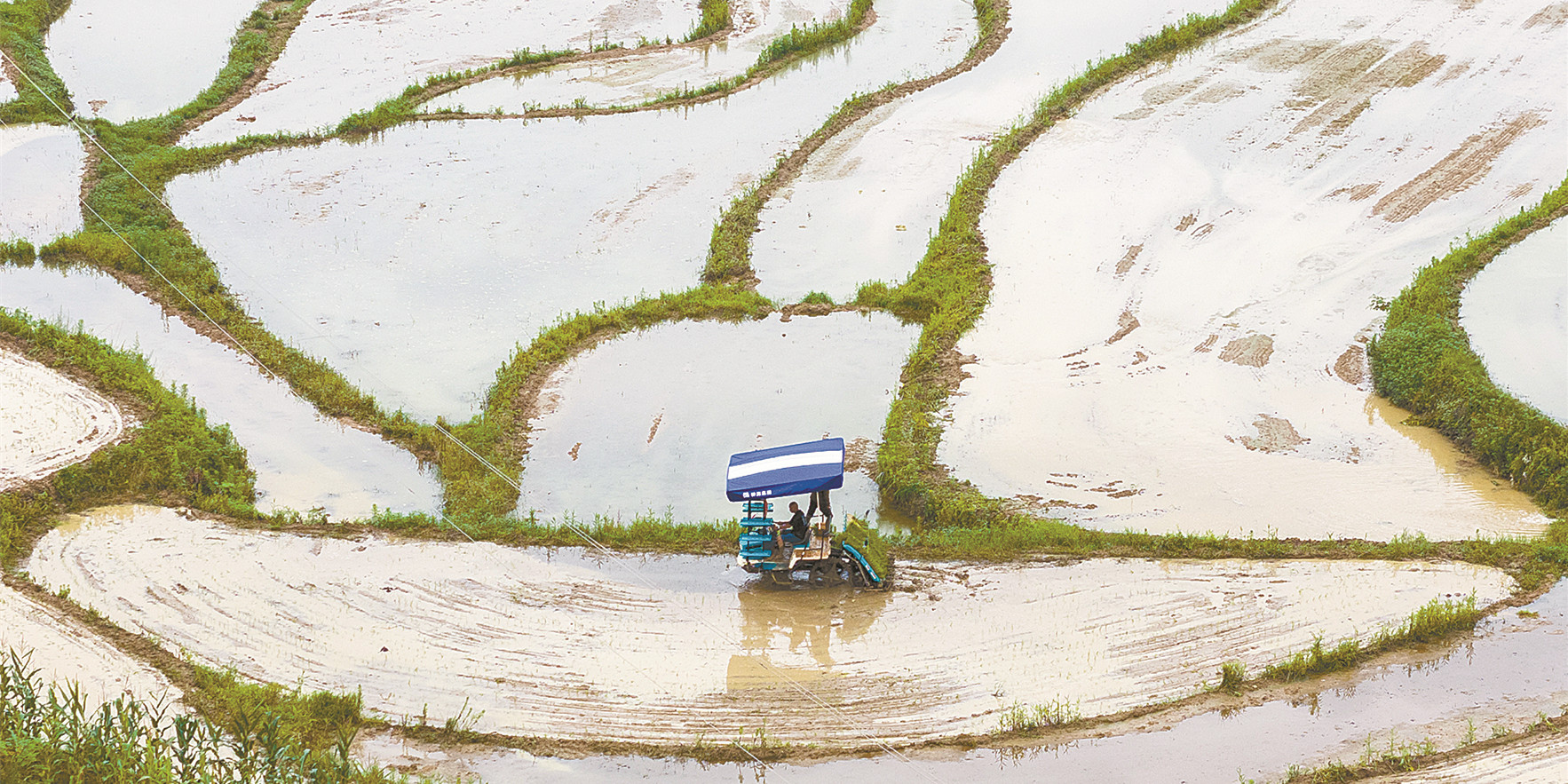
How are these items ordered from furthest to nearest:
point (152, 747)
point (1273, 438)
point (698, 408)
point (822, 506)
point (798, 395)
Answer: point (798, 395) < point (698, 408) < point (1273, 438) < point (822, 506) < point (152, 747)

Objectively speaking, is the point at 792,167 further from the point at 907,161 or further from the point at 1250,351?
the point at 1250,351

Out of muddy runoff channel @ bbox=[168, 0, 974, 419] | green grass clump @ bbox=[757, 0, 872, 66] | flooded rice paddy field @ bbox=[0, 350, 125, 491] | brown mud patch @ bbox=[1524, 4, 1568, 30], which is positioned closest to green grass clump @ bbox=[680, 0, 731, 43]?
green grass clump @ bbox=[757, 0, 872, 66]

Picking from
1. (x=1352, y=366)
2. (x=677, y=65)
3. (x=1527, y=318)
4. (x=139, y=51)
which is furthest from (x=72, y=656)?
(x=139, y=51)

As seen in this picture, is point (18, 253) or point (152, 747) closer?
point (152, 747)

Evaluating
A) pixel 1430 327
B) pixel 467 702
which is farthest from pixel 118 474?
pixel 1430 327

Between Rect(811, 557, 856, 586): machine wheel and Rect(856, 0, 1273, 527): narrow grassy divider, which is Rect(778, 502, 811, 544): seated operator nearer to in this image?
Rect(811, 557, 856, 586): machine wheel

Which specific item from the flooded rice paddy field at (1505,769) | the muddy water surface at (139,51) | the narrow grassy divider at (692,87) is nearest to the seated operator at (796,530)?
the flooded rice paddy field at (1505,769)
